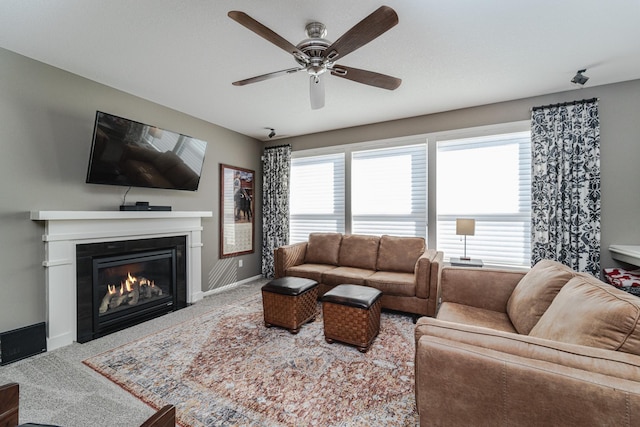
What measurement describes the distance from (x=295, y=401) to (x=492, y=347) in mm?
1269

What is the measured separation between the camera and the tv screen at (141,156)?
104 inches

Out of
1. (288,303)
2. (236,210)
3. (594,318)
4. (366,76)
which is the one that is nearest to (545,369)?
(594,318)

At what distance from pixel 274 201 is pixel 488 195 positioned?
3.34m

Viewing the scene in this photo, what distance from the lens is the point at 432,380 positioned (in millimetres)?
1087

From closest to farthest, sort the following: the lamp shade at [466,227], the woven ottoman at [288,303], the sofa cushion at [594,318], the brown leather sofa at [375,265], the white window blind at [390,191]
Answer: the sofa cushion at [594,318] < the woven ottoman at [288,303] < the brown leather sofa at [375,265] < the lamp shade at [466,227] < the white window blind at [390,191]

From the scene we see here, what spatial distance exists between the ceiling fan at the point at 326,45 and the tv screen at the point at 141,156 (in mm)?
1538

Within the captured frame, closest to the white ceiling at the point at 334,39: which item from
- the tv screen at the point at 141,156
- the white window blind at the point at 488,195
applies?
the tv screen at the point at 141,156

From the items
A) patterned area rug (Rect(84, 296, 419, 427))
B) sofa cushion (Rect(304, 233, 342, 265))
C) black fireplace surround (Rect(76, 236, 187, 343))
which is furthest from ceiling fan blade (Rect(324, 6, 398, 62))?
black fireplace surround (Rect(76, 236, 187, 343))

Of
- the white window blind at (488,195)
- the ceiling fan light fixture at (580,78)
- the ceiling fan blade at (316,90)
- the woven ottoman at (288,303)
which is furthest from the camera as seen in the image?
the white window blind at (488,195)

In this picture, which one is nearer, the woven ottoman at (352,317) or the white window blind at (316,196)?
the woven ottoman at (352,317)

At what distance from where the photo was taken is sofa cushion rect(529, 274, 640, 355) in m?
1.04

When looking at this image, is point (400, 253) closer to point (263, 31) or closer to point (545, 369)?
point (545, 369)

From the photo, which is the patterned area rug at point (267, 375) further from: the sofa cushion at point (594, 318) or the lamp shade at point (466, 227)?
the lamp shade at point (466, 227)

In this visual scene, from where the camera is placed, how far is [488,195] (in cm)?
357
